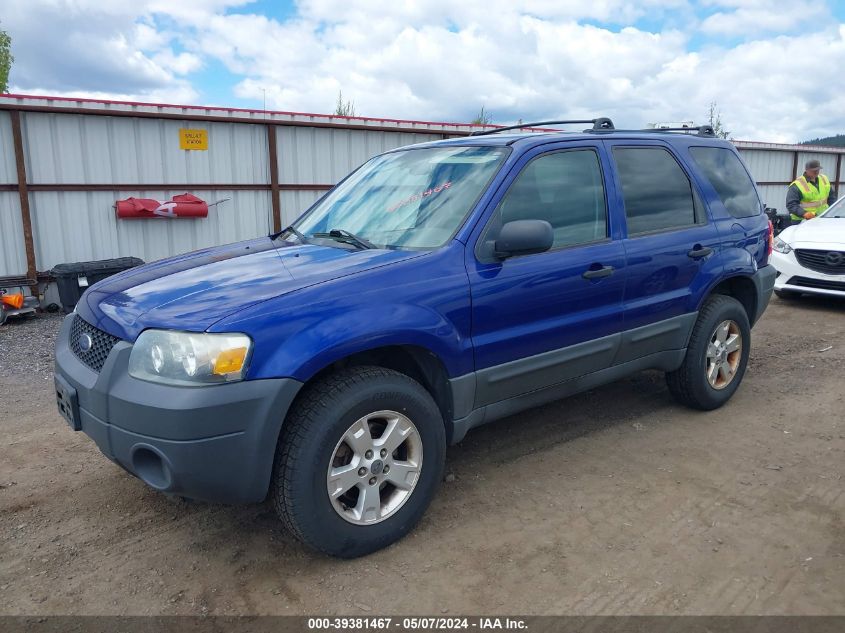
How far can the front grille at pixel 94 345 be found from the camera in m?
2.99

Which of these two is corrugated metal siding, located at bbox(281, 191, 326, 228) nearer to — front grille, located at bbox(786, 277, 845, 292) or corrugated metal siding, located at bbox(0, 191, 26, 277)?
corrugated metal siding, located at bbox(0, 191, 26, 277)

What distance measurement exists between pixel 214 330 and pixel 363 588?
48.3 inches

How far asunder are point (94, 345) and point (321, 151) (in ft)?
29.1

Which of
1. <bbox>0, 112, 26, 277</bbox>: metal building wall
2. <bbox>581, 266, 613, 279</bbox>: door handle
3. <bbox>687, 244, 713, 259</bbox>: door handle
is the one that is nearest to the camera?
<bbox>581, 266, 613, 279</bbox>: door handle

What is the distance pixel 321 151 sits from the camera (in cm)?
1148

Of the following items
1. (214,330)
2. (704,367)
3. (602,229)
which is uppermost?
(602,229)

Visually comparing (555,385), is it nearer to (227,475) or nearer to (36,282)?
(227,475)

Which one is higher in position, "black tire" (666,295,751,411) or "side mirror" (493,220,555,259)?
"side mirror" (493,220,555,259)

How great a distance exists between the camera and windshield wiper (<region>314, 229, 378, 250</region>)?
11.6 feet

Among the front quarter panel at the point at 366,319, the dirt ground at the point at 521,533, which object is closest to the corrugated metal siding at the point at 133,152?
the dirt ground at the point at 521,533

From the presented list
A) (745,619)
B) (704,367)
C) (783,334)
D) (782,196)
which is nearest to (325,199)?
(704,367)

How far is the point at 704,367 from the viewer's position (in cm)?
467

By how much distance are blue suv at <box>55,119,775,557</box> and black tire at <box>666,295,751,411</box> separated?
0.05ft

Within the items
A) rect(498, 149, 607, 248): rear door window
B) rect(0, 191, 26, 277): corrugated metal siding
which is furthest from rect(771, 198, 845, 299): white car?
rect(0, 191, 26, 277): corrugated metal siding
